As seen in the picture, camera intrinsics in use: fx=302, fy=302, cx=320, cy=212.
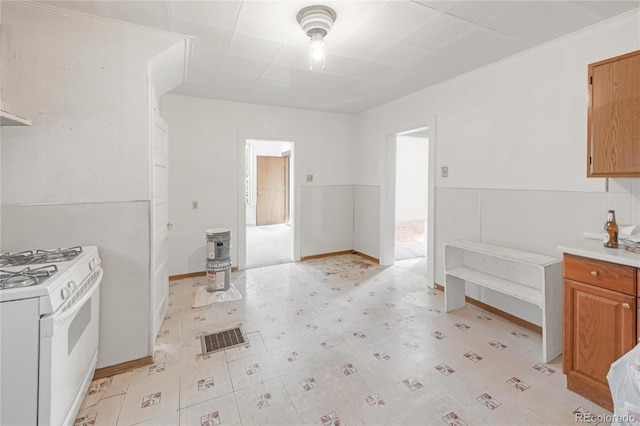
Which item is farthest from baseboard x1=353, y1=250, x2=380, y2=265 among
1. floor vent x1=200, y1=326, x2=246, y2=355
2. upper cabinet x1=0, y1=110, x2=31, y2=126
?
upper cabinet x1=0, y1=110, x2=31, y2=126

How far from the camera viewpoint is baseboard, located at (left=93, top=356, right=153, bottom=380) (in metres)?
2.18

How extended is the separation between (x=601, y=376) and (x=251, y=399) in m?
2.18

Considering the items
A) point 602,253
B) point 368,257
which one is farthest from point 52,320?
point 368,257

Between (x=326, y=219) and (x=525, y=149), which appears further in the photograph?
(x=326, y=219)

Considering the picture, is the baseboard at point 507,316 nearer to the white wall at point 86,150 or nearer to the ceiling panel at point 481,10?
the ceiling panel at point 481,10

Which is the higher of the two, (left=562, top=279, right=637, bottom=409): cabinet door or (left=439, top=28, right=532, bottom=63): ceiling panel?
(left=439, top=28, right=532, bottom=63): ceiling panel

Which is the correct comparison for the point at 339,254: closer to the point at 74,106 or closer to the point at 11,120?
the point at 74,106

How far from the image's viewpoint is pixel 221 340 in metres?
2.71

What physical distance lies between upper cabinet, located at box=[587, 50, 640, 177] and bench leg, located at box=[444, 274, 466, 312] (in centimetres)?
159

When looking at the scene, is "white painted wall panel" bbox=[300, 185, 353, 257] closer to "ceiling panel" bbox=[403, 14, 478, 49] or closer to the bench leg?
the bench leg

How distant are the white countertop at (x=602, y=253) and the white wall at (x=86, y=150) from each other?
302cm

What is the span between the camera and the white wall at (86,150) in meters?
1.96

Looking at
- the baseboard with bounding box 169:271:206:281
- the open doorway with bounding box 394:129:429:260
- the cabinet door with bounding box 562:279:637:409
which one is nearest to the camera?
the cabinet door with bounding box 562:279:637:409

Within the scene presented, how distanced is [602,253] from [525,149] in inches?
54.9
